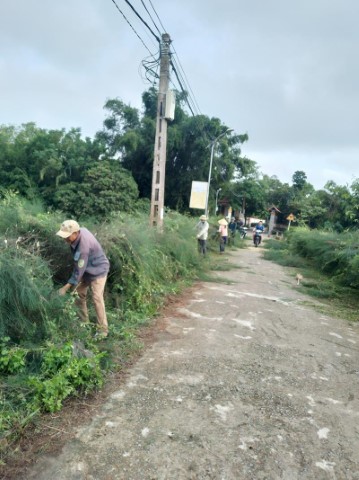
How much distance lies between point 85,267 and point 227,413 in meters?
2.22

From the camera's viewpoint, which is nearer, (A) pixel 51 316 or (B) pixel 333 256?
(A) pixel 51 316

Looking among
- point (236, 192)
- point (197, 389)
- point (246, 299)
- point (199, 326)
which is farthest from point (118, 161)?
point (197, 389)

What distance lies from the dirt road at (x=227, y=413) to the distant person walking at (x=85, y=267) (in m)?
0.86

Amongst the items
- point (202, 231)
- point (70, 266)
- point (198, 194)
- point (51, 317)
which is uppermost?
point (198, 194)

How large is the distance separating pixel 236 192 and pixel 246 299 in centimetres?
3203

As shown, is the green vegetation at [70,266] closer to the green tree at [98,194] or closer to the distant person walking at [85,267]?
the green tree at [98,194]

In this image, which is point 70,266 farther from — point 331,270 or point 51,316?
point 331,270

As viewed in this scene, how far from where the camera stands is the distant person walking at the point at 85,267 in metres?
4.22

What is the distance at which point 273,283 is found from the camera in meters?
10.1

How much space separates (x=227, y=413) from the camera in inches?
127

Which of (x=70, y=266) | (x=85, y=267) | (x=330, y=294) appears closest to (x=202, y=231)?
(x=330, y=294)

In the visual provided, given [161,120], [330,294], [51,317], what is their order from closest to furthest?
[51,317] < [330,294] < [161,120]

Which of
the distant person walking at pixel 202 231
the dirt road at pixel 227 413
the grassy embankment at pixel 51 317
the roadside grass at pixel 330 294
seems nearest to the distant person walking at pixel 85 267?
the grassy embankment at pixel 51 317

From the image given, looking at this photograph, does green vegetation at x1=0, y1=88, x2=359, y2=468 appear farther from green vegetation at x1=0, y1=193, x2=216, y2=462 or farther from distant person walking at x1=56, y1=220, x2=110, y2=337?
distant person walking at x1=56, y1=220, x2=110, y2=337
